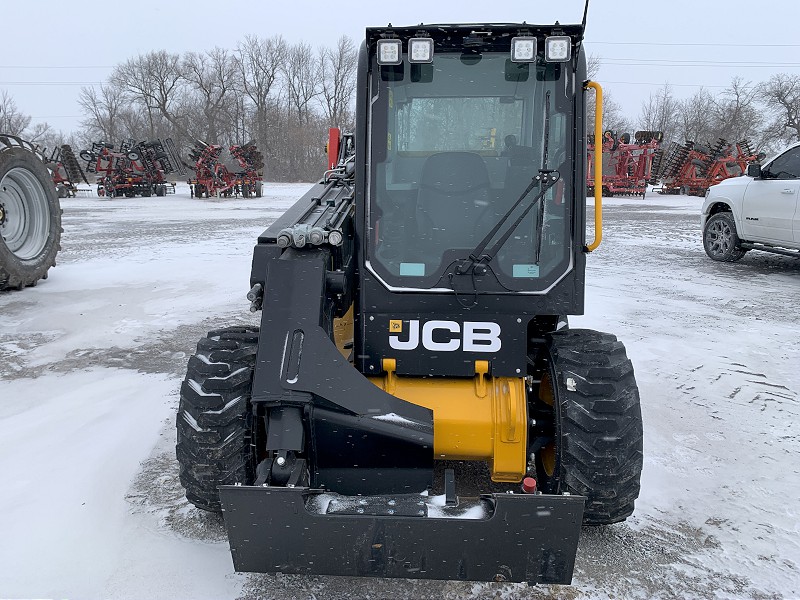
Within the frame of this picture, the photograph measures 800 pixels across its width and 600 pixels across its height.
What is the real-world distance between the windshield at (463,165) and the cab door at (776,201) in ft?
26.3

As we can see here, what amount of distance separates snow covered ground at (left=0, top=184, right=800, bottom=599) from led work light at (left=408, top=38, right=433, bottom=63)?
7.55 ft

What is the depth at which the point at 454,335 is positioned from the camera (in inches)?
119

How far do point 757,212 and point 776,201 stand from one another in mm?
495

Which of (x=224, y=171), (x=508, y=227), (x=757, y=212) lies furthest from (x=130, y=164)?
(x=508, y=227)

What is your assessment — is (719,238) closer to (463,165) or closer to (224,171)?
(463,165)

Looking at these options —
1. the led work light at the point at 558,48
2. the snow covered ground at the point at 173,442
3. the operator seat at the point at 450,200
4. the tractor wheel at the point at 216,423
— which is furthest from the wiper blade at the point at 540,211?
the snow covered ground at the point at 173,442

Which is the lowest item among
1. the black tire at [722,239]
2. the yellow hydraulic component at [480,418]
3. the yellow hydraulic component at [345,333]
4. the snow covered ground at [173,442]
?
the snow covered ground at [173,442]

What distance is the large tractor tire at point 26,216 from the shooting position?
844 cm

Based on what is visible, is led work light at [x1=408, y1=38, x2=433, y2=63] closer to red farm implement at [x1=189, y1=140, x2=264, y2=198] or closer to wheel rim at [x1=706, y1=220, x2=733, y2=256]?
wheel rim at [x1=706, y1=220, x2=733, y2=256]

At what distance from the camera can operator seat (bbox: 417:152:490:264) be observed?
9.85 ft

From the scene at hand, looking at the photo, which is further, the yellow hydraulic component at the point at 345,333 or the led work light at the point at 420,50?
the yellow hydraulic component at the point at 345,333

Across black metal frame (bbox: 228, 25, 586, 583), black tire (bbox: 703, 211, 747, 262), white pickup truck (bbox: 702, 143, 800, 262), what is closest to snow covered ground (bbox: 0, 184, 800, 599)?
black metal frame (bbox: 228, 25, 586, 583)

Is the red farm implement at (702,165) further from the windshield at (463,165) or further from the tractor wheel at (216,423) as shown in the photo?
the tractor wheel at (216,423)

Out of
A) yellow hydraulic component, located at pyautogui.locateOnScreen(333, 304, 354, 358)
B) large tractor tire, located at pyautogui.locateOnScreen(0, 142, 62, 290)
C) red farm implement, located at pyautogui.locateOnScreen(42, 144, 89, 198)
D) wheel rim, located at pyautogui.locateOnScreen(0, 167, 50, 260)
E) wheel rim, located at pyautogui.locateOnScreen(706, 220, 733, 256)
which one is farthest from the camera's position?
red farm implement, located at pyautogui.locateOnScreen(42, 144, 89, 198)
